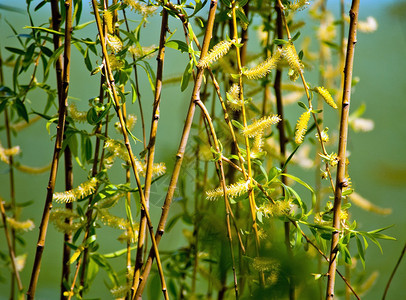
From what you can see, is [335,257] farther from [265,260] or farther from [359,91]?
[359,91]

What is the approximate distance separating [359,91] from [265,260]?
1.23 m

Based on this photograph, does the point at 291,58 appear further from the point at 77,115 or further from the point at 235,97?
the point at 77,115

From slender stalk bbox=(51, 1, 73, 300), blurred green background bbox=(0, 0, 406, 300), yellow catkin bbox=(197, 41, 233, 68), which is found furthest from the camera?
blurred green background bbox=(0, 0, 406, 300)

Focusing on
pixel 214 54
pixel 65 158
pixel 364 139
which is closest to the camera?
pixel 214 54

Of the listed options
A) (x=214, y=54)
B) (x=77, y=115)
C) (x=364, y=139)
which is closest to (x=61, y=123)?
(x=77, y=115)

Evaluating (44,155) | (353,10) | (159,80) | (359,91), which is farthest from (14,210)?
(359,91)

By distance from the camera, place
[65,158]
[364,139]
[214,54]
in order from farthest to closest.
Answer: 1. [364,139]
2. [65,158]
3. [214,54]

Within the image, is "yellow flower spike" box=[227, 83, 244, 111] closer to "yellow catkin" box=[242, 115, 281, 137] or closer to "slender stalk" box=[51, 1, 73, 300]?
"yellow catkin" box=[242, 115, 281, 137]

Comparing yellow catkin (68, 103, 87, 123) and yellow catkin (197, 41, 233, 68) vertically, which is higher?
yellow catkin (197, 41, 233, 68)

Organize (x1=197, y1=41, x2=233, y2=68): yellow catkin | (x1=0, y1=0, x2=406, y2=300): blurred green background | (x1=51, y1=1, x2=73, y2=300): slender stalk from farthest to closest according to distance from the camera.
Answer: (x1=0, y1=0, x2=406, y2=300): blurred green background, (x1=51, y1=1, x2=73, y2=300): slender stalk, (x1=197, y1=41, x2=233, y2=68): yellow catkin

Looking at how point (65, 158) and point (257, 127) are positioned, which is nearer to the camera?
point (257, 127)

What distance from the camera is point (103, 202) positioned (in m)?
0.36

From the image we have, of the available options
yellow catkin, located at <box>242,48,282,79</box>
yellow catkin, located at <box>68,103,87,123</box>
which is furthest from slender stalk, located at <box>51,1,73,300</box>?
yellow catkin, located at <box>242,48,282,79</box>

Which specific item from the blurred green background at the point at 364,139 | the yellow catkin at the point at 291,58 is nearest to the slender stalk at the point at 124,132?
the yellow catkin at the point at 291,58
